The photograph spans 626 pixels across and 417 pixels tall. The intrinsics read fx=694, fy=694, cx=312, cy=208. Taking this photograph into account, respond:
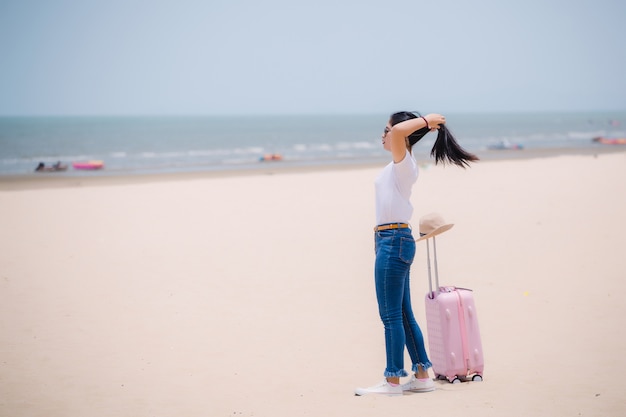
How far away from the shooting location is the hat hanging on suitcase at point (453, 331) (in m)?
4.41

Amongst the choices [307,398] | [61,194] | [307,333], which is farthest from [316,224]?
[61,194]

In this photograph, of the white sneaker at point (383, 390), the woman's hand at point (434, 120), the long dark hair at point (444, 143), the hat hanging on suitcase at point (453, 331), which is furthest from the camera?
the hat hanging on suitcase at point (453, 331)

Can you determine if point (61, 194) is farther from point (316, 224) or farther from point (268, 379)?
point (268, 379)

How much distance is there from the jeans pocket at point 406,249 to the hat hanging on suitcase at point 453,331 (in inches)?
13.7

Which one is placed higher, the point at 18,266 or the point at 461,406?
the point at 18,266

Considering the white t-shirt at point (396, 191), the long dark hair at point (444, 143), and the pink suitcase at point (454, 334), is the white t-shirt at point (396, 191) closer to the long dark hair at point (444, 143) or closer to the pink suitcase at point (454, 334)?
the long dark hair at point (444, 143)

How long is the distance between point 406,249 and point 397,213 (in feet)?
0.71

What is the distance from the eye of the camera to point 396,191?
4012mm

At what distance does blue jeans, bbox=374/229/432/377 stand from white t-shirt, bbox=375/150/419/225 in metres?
0.09

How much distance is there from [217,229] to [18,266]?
3123 mm

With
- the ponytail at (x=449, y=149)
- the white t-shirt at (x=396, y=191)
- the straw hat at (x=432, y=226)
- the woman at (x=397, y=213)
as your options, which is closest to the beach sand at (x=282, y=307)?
the woman at (x=397, y=213)

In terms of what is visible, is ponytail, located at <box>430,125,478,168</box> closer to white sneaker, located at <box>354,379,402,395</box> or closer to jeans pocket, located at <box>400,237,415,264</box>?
jeans pocket, located at <box>400,237,415,264</box>

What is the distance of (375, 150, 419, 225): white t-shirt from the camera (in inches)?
156

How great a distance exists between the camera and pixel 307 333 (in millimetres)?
5879
